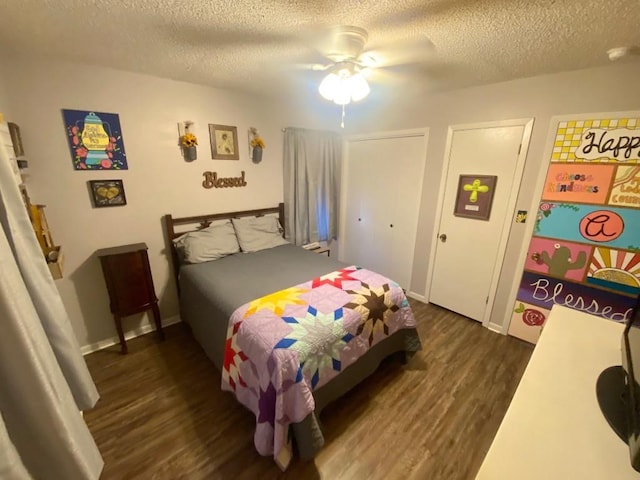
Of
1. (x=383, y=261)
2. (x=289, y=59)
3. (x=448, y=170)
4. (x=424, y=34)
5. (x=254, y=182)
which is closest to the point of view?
(x=424, y=34)

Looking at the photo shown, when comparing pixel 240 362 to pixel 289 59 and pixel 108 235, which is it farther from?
pixel 289 59

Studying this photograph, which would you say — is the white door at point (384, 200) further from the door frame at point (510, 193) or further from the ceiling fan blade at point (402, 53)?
the ceiling fan blade at point (402, 53)

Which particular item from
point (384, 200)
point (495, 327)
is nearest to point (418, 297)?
point (495, 327)

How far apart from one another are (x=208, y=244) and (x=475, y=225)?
2.66m

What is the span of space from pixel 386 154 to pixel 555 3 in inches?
81.2

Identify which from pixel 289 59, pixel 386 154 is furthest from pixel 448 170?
pixel 289 59

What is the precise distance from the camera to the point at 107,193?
7.25 ft

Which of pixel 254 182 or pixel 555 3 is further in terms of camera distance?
pixel 254 182

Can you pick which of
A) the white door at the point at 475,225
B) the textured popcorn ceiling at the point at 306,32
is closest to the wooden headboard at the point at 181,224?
the textured popcorn ceiling at the point at 306,32

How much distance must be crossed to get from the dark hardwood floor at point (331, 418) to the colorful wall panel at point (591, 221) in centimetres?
70

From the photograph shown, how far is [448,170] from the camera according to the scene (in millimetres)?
2760

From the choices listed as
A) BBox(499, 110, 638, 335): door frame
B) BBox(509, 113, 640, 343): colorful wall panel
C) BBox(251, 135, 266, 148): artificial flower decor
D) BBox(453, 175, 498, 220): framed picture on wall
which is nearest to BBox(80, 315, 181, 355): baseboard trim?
BBox(251, 135, 266, 148): artificial flower decor

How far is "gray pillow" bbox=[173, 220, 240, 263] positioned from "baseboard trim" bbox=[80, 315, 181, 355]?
28.6 inches

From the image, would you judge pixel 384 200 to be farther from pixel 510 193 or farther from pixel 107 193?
pixel 107 193
